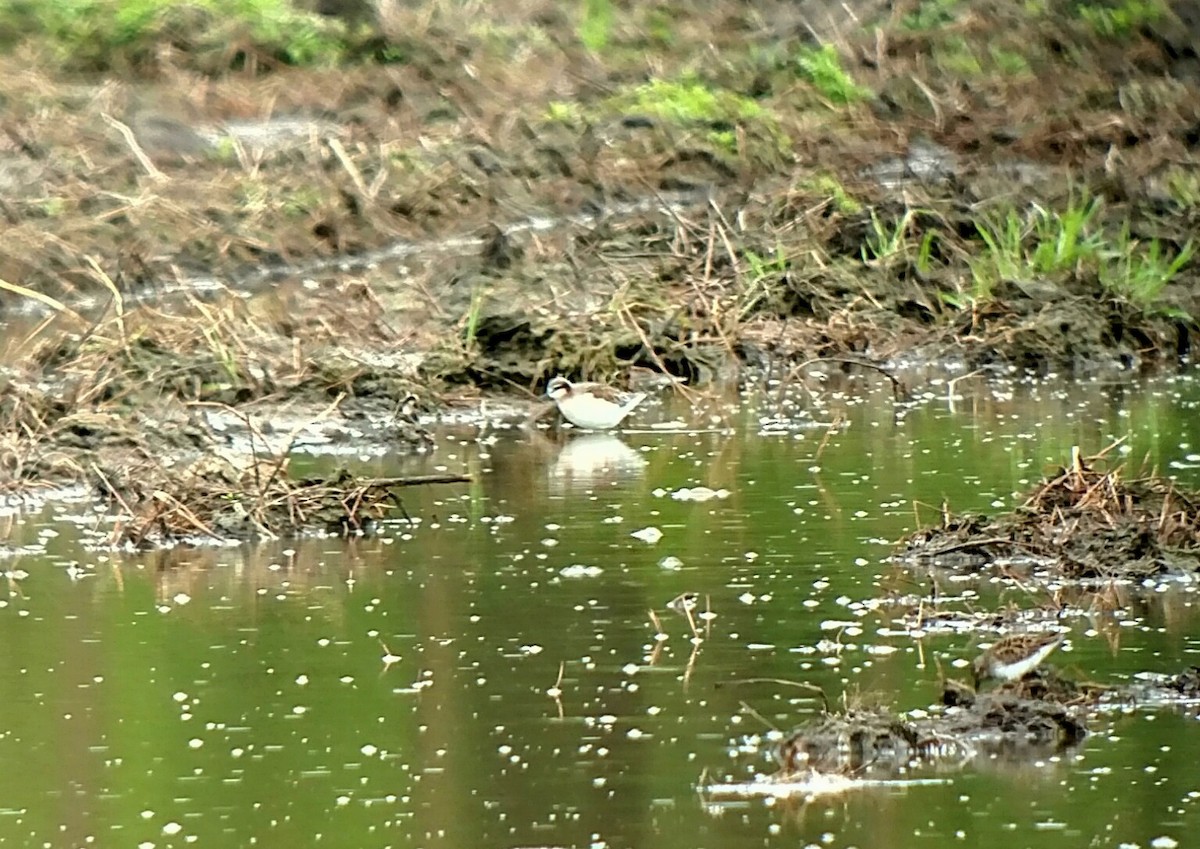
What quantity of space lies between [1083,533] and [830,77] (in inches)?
632

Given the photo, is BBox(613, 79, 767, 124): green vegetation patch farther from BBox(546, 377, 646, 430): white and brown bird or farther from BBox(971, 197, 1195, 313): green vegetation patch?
BBox(546, 377, 646, 430): white and brown bird

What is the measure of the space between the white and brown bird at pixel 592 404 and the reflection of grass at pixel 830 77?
35.7 feet

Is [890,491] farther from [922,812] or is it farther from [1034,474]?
[922,812]

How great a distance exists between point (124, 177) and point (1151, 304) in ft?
29.3

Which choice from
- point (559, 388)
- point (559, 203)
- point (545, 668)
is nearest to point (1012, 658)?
point (545, 668)

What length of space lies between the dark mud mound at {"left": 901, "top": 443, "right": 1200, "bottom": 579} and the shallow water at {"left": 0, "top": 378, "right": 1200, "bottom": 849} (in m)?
0.24

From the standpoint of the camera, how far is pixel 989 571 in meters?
10.0

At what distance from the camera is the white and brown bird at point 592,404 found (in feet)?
49.0

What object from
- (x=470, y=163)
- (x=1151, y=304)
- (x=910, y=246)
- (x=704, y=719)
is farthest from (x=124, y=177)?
(x=704, y=719)

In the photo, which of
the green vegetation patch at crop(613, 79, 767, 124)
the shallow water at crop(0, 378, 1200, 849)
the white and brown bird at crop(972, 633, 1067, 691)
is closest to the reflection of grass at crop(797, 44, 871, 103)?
the green vegetation patch at crop(613, 79, 767, 124)

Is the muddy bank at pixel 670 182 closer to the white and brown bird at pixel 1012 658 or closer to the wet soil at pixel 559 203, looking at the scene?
the wet soil at pixel 559 203

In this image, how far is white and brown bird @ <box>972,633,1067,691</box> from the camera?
780 cm

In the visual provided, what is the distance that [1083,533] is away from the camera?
1002 cm

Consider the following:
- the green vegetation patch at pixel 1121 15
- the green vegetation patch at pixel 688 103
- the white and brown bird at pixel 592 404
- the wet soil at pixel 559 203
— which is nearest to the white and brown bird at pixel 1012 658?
the wet soil at pixel 559 203
